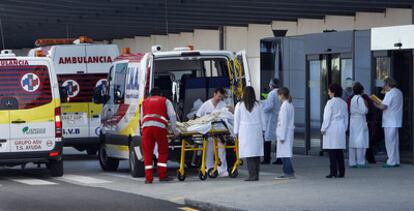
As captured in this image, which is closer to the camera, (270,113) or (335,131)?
(335,131)

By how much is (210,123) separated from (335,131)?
2080 mm

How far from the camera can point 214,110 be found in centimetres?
1925

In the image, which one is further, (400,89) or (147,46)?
(147,46)

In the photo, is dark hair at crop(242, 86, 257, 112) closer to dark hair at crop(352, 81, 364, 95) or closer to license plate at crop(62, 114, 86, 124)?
dark hair at crop(352, 81, 364, 95)

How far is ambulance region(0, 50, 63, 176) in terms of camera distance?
784 inches

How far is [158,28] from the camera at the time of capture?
39219 mm

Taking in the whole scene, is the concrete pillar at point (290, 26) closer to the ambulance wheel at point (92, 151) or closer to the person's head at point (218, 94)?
the ambulance wheel at point (92, 151)

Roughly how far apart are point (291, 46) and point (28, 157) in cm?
736

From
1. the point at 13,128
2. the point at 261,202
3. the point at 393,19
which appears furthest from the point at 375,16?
the point at 261,202

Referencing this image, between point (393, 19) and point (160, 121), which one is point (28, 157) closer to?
point (160, 121)

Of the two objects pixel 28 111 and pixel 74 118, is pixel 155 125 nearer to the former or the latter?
pixel 28 111

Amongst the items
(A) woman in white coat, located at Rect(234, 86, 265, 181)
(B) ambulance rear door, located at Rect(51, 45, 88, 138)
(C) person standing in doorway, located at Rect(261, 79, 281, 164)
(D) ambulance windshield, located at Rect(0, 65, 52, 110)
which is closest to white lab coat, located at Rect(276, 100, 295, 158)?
(A) woman in white coat, located at Rect(234, 86, 265, 181)

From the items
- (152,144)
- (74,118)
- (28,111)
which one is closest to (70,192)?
(152,144)

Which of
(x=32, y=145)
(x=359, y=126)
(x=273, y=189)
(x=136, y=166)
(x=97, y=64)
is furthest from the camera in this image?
(x=97, y=64)
